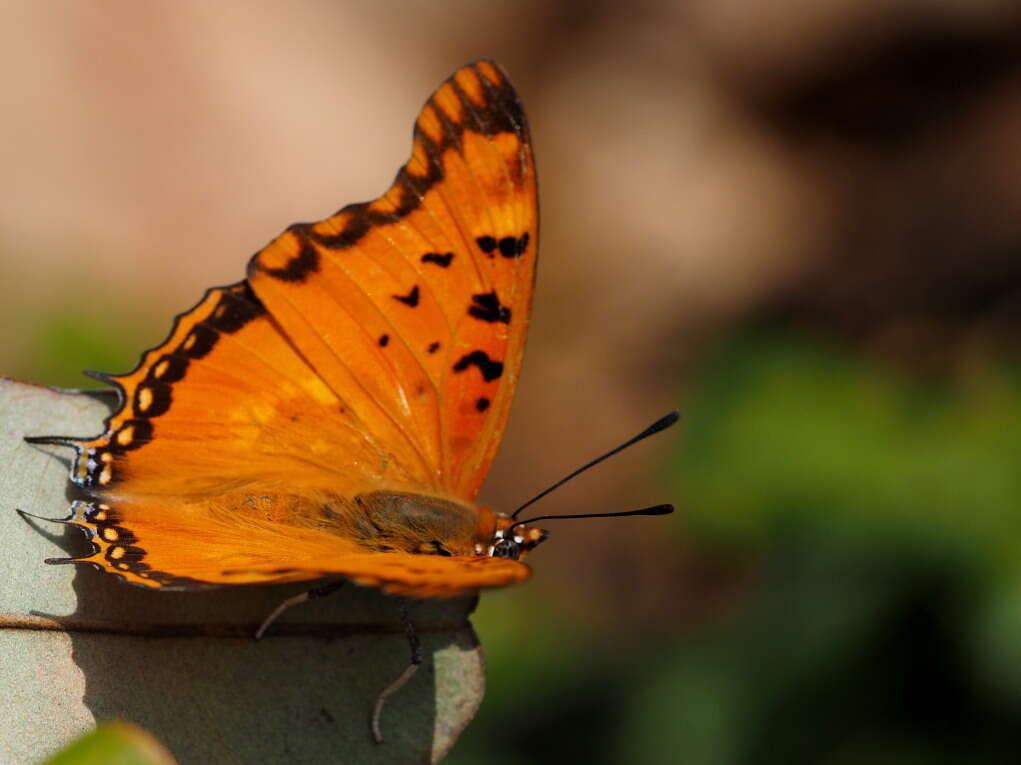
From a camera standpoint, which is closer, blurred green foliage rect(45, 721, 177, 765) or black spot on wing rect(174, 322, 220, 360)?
blurred green foliage rect(45, 721, 177, 765)

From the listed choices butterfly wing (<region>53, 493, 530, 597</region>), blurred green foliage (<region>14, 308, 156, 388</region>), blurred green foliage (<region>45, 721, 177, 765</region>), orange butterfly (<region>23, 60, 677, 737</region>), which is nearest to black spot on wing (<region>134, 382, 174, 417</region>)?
orange butterfly (<region>23, 60, 677, 737</region>)

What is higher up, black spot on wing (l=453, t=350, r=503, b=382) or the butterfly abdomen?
black spot on wing (l=453, t=350, r=503, b=382)

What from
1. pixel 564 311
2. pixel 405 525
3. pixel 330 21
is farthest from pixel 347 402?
pixel 330 21

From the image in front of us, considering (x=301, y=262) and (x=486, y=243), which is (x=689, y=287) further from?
(x=301, y=262)

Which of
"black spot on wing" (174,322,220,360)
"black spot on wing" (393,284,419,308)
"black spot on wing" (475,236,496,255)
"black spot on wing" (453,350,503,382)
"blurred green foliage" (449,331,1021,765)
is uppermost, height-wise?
"black spot on wing" (475,236,496,255)

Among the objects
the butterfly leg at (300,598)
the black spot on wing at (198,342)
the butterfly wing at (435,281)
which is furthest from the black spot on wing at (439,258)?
the butterfly leg at (300,598)

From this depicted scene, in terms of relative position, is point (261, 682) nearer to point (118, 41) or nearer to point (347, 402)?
point (347, 402)

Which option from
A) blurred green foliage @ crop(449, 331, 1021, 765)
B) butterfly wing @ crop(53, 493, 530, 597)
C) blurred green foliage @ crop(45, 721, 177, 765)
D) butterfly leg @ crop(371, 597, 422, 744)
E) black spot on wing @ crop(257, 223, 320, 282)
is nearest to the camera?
blurred green foliage @ crop(45, 721, 177, 765)

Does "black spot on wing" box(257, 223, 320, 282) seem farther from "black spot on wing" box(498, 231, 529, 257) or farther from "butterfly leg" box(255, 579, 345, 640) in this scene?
"butterfly leg" box(255, 579, 345, 640)
